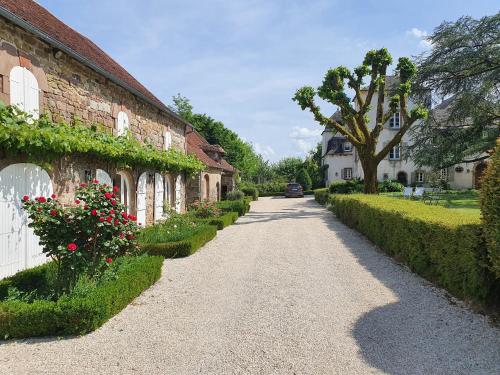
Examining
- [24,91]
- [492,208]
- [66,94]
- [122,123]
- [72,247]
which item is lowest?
[72,247]

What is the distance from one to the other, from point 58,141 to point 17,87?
1260 mm

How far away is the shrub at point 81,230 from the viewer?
16.9 ft

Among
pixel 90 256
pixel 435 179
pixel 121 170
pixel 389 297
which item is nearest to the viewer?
pixel 90 256

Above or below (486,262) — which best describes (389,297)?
below

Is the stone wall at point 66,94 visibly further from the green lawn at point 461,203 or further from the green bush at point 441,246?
the green lawn at point 461,203

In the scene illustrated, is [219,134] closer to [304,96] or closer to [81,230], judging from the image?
[304,96]

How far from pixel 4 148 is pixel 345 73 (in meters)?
17.0

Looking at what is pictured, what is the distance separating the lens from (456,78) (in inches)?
811

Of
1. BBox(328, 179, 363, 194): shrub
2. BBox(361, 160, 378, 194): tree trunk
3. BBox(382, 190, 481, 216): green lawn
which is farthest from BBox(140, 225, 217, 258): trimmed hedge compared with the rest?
BBox(328, 179, 363, 194): shrub

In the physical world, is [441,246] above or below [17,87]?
below

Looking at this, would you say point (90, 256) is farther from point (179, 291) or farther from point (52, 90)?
point (52, 90)

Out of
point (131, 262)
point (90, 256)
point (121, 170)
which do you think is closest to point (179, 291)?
point (131, 262)

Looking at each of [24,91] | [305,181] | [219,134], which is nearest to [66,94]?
[24,91]

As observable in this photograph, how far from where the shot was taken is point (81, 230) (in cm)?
530
